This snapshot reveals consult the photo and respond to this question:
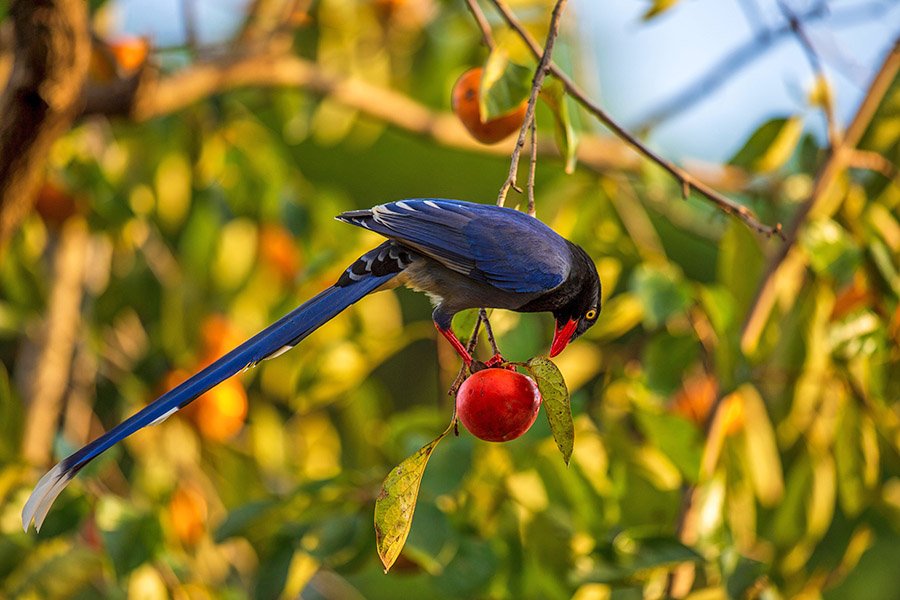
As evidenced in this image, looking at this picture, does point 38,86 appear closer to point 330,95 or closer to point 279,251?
point 330,95

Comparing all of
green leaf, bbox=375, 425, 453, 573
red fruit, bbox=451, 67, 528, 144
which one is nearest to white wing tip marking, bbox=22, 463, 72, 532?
green leaf, bbox=375, 425, 453, 573

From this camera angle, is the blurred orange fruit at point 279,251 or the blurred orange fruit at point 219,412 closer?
the blurred orange fruit at point 219,412

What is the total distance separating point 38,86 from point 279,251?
121 centimetres

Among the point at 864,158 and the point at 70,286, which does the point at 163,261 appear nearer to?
the point at 70,286

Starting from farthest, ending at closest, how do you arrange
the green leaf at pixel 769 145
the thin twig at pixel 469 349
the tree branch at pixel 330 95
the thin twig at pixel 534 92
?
1. the tree branch at pixel 330 95
2. the green leaf at pixel 769 145
3. the thin twig at pixel 469 349
4. the thin twig at pixel 534 92

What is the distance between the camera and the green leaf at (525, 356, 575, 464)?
123 centimetres

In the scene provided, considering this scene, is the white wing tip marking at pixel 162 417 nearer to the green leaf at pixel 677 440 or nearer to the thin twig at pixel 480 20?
the thin twig at pixel 480 20

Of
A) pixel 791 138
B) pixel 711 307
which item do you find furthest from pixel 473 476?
pixel 791 138

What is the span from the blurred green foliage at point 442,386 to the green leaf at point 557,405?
426 millimetres

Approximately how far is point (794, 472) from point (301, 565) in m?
1.03

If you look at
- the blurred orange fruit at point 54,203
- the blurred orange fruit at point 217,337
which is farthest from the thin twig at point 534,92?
the blurred orange fruit at point 54,203

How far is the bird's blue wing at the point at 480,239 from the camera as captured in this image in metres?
1.58

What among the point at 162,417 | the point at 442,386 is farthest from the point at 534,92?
the point at 442,386

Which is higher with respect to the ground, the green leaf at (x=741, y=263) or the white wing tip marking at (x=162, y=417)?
the white wing tip marking at (x=162, y=417)
